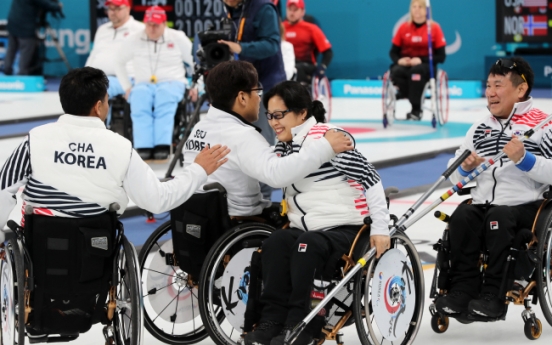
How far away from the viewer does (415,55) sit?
37.3ft

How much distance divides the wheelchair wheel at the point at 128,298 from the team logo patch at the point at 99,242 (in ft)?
0.23

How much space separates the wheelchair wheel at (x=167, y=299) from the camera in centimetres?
400

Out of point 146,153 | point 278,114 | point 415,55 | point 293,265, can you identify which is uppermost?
point 278,114

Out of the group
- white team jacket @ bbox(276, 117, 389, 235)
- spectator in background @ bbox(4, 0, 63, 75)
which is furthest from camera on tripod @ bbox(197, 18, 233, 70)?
spectator in background @ bbox(4, 0, 63, 75)

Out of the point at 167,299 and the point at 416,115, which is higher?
the point at 167,299

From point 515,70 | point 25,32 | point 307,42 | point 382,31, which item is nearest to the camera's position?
point 515,70

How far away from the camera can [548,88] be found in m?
14.2

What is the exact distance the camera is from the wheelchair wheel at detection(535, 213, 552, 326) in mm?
3837

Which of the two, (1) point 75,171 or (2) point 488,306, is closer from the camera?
(1) point 75,171

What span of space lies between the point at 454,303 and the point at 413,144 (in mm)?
6095

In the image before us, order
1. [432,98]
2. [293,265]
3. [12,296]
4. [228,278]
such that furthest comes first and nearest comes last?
[432,98], [228,278], [293,265], [12,296]

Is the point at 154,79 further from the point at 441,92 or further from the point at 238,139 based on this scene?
the point at 238,139

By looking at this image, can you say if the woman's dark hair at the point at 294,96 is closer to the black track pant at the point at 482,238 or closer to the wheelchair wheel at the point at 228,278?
the wheelchair wheel at the point at 228,278

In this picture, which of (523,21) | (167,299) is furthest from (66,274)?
(523,21)
